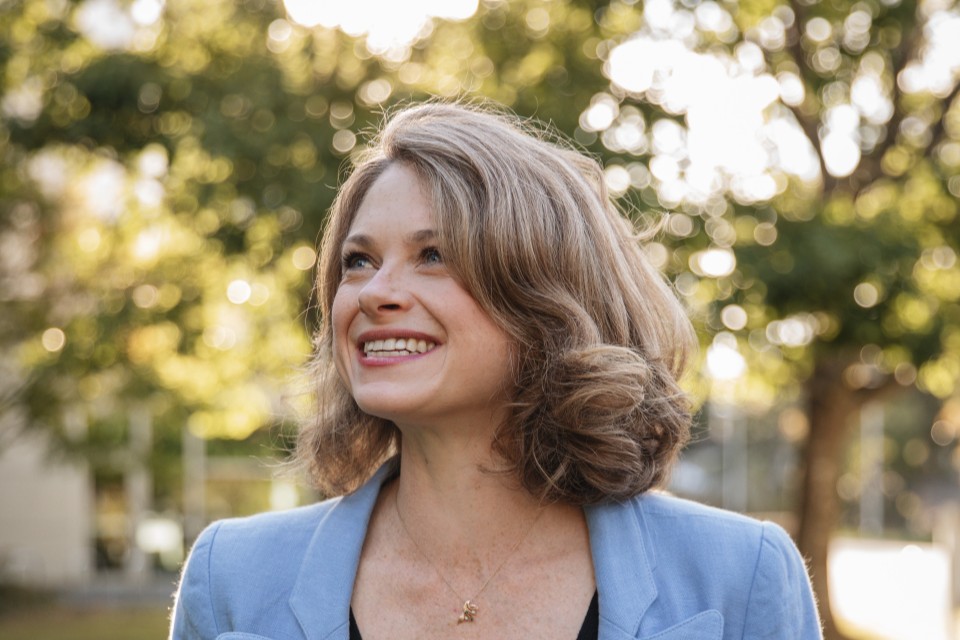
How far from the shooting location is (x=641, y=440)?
291 centimetres

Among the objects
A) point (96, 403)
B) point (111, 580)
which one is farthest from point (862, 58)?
point (111, 580)

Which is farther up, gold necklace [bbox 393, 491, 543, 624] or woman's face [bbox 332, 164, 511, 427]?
woman's face [bbox 332, 164, 511, 427]

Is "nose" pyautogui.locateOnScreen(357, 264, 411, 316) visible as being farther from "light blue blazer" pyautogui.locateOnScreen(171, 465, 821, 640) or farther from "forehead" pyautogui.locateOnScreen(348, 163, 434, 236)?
"light blue blazer" pyautogui.locateOnScreen(171, 465, 821, 640)

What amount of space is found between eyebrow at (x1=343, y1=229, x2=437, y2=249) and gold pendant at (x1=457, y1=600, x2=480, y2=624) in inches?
30.0

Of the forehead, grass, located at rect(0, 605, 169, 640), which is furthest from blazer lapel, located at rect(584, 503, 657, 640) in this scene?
grass, located at rect(0, 605, 169, 640)

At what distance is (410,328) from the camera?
2650 mm

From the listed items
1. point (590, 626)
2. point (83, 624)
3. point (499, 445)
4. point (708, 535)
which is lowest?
point (83, 624)

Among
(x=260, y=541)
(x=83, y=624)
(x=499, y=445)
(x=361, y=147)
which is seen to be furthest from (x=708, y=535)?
(x=83, y=624)

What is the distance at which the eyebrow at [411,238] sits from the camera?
270 centimetres

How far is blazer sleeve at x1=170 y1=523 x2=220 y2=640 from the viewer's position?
284 centimetres

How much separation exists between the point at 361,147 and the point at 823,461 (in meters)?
7.89

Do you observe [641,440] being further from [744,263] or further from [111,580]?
[111,580]

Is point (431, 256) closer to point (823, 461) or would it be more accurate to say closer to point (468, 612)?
point (468, 612)

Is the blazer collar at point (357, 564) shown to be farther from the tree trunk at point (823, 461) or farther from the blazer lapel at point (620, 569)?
the tree trunk at point (823, 461)
